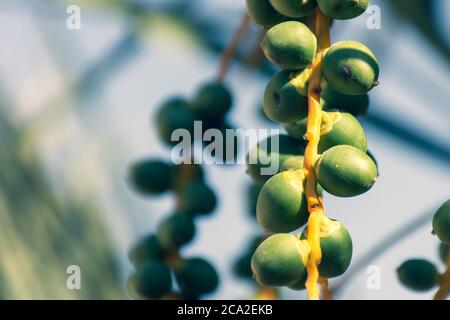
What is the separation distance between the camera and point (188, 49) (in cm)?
198

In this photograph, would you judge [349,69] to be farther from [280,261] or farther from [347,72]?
[280,261]

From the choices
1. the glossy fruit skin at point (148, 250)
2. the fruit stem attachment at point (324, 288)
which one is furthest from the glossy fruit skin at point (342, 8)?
the glossy fruit skin at point (148, 250)

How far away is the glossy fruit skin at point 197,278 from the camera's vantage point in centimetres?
175

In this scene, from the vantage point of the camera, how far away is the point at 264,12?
1.49 meters

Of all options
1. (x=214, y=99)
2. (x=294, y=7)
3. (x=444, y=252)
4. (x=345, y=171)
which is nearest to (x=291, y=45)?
(x=294, y=7)

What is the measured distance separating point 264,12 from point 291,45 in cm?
14

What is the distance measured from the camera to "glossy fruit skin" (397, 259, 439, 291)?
5.02 ft

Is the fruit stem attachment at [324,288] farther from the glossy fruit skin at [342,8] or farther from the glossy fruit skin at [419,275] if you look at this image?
the glossy fruit skin at [342,8]

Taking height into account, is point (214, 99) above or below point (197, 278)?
above

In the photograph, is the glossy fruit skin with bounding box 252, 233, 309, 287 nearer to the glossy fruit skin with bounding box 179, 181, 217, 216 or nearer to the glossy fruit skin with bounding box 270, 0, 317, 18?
the glossy fruit skin with bounding box 270, 0, 317, 18

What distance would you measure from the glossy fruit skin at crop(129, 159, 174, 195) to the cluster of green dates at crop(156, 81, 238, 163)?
5 cm

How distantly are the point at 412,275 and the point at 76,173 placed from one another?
56 cm
